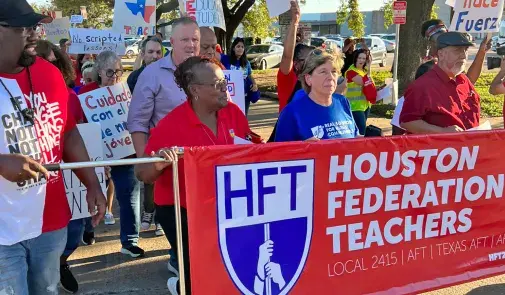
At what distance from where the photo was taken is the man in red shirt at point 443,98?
4047 millimetres

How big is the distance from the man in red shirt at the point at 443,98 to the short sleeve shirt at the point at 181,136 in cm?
155

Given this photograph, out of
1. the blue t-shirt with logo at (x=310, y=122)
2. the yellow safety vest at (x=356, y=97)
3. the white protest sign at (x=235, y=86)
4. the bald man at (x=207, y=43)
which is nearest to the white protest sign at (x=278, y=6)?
the white protest sign at (x=235, y=86)

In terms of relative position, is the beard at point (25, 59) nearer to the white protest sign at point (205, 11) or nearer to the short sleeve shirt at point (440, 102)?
the short sleeve shirt at point (440, 102)

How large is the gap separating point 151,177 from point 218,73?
75 cm

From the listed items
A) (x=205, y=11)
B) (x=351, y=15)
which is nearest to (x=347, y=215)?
(x=205, y=11)

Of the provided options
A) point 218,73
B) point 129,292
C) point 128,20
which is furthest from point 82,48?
point 218,73

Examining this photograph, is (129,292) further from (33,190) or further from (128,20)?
(128,20)

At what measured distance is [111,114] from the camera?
521cm

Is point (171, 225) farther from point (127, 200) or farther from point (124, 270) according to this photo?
point (127, 200)

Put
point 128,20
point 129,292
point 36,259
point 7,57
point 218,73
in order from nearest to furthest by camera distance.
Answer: point 7,57
point 36,259
point 218,73
point 129,292
point 128,20

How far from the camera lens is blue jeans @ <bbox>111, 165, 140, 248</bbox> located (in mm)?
5047

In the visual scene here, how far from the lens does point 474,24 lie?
5680mm

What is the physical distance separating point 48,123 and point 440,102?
2808 millimetres

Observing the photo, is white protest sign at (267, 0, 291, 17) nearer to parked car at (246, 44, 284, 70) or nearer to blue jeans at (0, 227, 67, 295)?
blue jeans at (0, 227, 67, 295)
